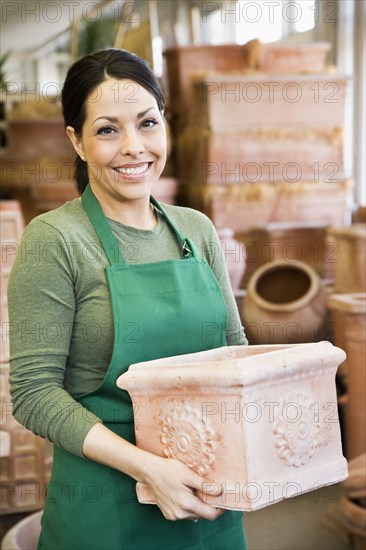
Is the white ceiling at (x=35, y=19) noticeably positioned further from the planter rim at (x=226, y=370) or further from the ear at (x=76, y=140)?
the planter rim at (x=226, y=370)

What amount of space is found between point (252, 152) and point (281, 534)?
78.9 inches

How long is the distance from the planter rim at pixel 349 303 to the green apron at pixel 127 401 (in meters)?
1.30

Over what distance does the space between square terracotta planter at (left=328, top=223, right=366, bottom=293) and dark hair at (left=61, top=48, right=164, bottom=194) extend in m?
2.00

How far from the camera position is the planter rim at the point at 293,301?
367 cm

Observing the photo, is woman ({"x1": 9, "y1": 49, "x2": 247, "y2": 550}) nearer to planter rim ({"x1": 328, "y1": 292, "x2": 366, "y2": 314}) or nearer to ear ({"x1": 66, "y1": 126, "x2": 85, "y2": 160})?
ear ({"x1": 66, "y1": 126, "x2": 85, "y2": 160})

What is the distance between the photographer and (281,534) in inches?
119

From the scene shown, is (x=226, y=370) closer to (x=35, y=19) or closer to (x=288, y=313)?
(x=288, y=313)

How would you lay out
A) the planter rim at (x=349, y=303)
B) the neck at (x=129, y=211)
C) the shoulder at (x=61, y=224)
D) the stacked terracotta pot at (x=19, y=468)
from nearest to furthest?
the shoulder at (x=61, y=224), the neck at (x=129, y=211), the stacked terracotta pot at (x=19, y=468), the planter rim at (x=349, y=303)

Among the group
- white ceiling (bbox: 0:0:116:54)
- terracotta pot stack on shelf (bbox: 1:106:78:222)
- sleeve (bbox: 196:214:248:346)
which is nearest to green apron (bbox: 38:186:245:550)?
sleeve (bbox: 196:214:248:346)

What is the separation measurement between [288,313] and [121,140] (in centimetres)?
230

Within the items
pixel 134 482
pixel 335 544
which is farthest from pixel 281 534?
pixel 134 482

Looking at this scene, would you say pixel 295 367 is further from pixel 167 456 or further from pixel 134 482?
pixel 134 482

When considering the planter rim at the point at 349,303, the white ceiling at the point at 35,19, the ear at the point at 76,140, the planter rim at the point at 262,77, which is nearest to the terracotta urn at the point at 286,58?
the planter rim at the point at 262,77

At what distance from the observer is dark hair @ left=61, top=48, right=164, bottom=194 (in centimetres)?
149
